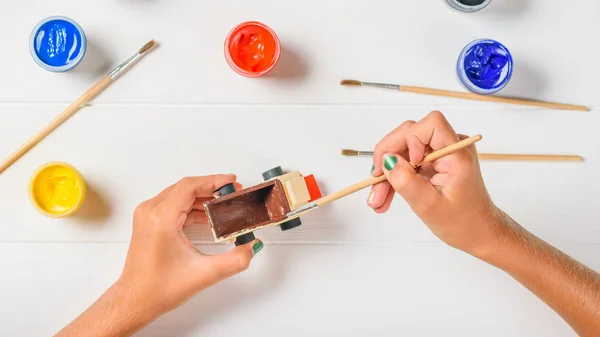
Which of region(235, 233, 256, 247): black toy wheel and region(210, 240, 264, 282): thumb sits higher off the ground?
region(235, 233, 256, 247): black toy wheel

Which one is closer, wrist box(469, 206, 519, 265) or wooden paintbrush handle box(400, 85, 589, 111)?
wrist box(469, 206, 519, 265)

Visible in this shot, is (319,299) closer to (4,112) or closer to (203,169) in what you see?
(203,169)

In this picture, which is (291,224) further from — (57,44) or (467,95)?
(57,44)

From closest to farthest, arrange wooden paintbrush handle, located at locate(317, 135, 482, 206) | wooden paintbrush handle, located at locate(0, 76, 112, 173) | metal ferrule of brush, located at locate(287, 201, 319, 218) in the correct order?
wooden paintbrush handle, located at locate(317, 135, 482, 206) < metal ferrule of brush, located at locate(287, 201, 319, 218) < wooden paintbrush handle, located at locate(0, 76, 112, 173)

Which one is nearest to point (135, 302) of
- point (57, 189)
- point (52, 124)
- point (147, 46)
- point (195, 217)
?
point (195, 217)

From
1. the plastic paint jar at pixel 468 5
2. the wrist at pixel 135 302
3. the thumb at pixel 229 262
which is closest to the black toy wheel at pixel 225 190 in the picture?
the thumb at pixel 229 262

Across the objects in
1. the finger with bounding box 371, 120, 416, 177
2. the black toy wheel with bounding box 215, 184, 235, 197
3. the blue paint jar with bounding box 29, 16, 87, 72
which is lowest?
the finger with bounding box 371, 120, 416, 177

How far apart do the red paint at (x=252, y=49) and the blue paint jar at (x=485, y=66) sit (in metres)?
0.41

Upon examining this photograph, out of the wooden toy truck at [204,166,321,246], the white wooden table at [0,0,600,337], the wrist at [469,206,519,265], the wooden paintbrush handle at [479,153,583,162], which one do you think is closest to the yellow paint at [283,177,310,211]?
the wooden toy truck at [204,166,321,246]

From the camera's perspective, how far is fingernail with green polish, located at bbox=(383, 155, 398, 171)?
3.21 ft

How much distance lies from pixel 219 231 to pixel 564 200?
2.58ft

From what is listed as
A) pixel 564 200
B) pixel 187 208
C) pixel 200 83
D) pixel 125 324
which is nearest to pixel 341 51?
pixel 200 83

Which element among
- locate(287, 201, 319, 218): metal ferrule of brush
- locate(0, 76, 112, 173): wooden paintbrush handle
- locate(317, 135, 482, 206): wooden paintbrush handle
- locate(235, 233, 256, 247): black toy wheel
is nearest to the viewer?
locate(317, 135, 482, 206): wooden paintbrush handle

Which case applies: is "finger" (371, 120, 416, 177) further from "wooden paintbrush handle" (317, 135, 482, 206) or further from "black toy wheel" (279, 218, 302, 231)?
"black toy wheel" (279, 218, 302, 231)
